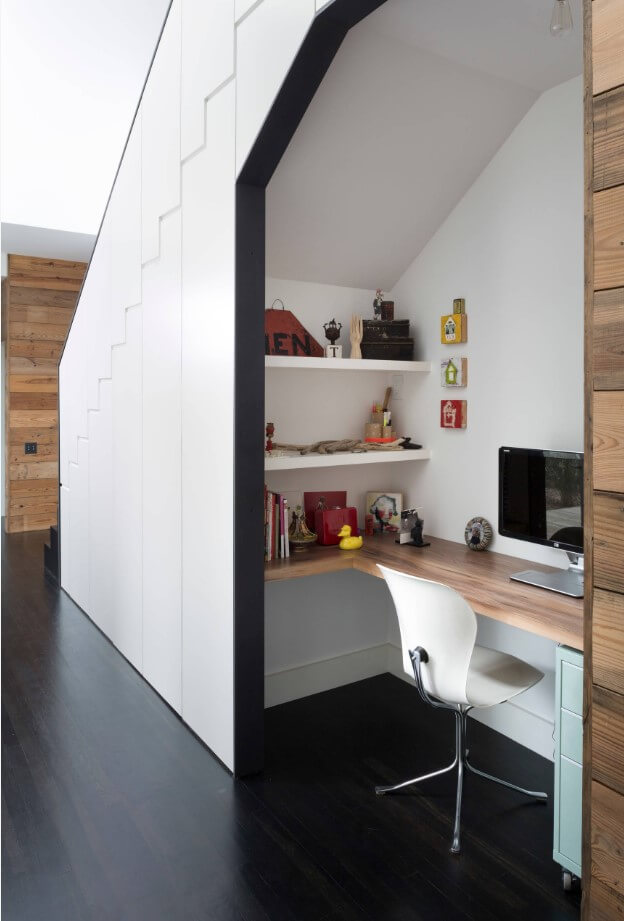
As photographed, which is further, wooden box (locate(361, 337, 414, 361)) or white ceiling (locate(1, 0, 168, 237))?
white ceiling (locate(1, 0, 168, 237))

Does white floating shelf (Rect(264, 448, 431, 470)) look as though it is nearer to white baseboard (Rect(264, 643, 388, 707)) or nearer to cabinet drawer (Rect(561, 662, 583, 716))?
white baseboard (Rect(264, 643, 388, 707))

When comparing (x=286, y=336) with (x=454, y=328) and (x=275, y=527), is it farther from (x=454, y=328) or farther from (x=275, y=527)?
(x=275, y=527)

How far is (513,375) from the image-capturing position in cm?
272

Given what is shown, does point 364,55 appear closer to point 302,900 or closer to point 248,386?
point 248,386

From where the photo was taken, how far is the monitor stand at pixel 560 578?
7.42 ft

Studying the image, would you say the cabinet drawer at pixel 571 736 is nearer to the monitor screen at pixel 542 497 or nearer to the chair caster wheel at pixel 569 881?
the chair caster wheel at pixel 569 881

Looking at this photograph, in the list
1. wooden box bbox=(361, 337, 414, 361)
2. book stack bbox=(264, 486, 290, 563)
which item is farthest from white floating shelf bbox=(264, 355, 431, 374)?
book stack bbox=(264, 486, 290, 563)

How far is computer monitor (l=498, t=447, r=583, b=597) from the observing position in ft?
7.45

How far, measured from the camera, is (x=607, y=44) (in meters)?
1.14

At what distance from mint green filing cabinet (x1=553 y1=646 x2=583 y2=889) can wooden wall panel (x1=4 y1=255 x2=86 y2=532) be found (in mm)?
6320

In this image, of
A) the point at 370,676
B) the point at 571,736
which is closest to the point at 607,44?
the point at 571,736

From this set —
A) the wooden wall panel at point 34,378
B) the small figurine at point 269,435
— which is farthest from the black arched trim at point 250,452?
the wooden wall panel at point 34,378

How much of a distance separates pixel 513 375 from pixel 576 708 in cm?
137

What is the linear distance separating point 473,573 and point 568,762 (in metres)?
0.79
